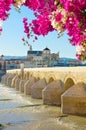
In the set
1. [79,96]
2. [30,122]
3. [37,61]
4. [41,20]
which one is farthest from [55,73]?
[37,61]

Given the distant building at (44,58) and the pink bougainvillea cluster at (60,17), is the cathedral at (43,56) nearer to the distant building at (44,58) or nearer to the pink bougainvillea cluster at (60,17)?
the distant building at (44,58)

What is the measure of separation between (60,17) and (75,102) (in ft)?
53.2

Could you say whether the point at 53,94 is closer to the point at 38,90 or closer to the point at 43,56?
the point at 38,90

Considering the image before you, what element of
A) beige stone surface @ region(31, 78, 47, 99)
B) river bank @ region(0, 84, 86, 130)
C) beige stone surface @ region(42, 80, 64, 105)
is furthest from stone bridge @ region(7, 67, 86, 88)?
river bank @ region(0, 84, 86, 130)

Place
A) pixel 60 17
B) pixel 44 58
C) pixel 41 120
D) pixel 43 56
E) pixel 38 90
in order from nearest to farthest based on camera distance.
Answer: pixel 60 17 < pixel 41 120 < pixel 38 90 < pixel 44 58 < pixel 43 56

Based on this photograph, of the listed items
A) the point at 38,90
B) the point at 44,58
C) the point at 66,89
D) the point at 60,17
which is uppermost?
the point at 44,58

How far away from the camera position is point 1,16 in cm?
444

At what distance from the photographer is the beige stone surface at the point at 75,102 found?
65.4ft

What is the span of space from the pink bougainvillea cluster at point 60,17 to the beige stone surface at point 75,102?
50.8 ft

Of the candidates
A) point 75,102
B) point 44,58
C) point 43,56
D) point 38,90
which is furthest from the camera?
point 43,56

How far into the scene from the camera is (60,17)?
4.26 m

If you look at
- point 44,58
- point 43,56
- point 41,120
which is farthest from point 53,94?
point 43,56

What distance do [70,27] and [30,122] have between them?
47.1 ft

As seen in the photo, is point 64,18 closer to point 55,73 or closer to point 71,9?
point 71,9
